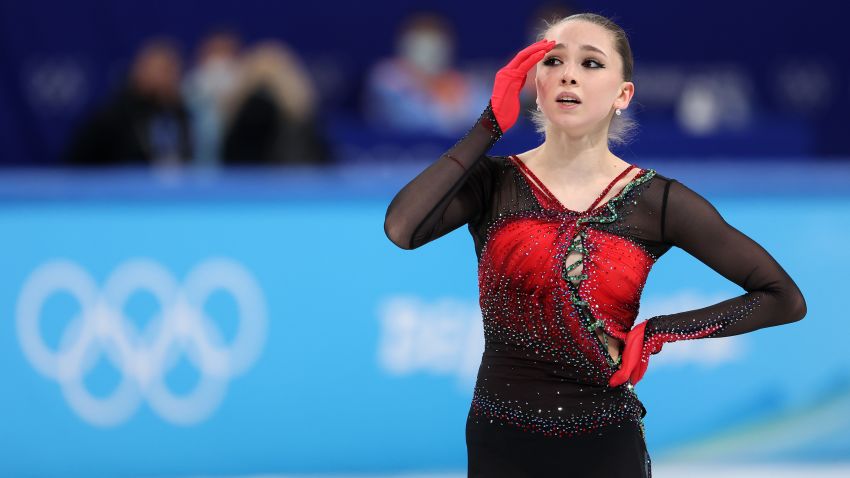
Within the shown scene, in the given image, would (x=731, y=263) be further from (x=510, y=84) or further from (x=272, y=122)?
(x=272, y=122)

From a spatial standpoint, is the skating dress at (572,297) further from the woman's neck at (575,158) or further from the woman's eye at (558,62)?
the woman's eye at (558,62)

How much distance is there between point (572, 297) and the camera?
2838mm

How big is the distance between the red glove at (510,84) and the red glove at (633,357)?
0.54 metres

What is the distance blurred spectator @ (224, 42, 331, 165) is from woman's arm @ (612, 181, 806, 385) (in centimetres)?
416

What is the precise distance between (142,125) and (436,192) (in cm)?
506

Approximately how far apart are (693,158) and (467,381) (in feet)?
9.31

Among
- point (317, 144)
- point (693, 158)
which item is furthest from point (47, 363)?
point (693, 158)

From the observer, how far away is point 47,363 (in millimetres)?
5223

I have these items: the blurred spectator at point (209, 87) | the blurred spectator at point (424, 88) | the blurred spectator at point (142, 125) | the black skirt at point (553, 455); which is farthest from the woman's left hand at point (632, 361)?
the blurred spectator at point (209, 87)

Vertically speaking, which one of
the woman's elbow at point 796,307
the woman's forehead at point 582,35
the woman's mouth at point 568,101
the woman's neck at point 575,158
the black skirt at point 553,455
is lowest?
the black skirt at point 553,455

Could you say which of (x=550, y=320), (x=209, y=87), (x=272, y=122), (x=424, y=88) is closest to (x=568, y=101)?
(x=550, y=320)

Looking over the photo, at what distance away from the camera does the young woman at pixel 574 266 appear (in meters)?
2.83

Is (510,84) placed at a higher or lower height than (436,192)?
higher

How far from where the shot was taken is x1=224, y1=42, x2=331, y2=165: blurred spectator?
6.87 metres
